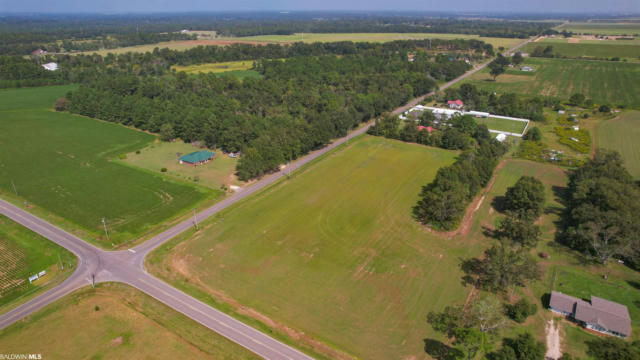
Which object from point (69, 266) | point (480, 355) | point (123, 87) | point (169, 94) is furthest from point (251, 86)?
point (480, 355)

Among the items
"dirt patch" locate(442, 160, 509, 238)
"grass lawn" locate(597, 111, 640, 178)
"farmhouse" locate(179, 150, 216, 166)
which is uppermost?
"grass lawn" locate(597, 111, 640, 178)

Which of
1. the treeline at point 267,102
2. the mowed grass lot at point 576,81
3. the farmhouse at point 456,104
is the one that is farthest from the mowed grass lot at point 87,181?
the mowed grass lot at point 576,81

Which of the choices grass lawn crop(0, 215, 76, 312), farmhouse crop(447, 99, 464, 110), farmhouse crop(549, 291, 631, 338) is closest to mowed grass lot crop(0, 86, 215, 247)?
grass lawn crop(0, 215, 76, 312)

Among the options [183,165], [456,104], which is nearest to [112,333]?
[183,165]

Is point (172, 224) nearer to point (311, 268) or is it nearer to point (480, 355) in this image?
point (311, 268)

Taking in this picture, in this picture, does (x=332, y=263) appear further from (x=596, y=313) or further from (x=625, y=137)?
(x=625, y=137)

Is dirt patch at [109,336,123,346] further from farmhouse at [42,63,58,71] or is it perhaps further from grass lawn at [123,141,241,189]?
farmhouse at [42,63,58,71]
